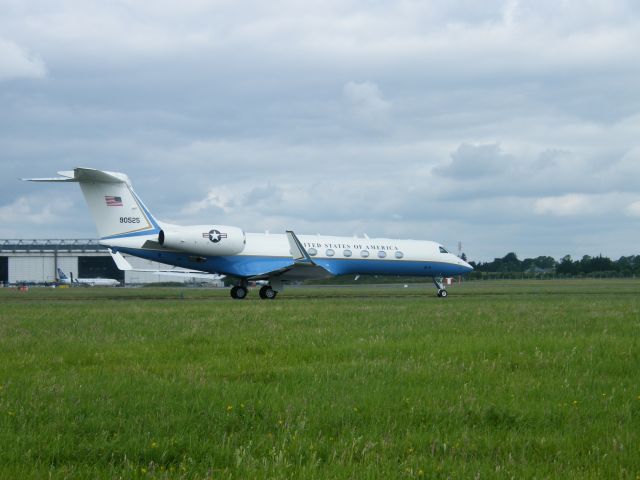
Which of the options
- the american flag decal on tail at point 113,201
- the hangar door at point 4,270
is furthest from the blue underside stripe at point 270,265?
the hangar door at point 4,270

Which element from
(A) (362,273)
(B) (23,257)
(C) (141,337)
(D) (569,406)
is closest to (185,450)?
(D) (569,406)

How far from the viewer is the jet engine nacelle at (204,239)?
3272cm

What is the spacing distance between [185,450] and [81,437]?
865 mm

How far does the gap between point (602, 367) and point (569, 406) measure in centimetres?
231

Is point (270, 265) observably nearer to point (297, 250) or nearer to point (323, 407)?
point (297, 250)

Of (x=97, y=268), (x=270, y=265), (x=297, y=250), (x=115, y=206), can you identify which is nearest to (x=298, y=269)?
(x=297, y=250)

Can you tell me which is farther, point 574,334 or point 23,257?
point 23,257

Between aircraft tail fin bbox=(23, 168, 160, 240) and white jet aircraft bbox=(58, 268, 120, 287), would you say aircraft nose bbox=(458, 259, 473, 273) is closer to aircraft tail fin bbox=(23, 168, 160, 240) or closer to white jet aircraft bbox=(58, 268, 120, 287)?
aircraft tail fin bbox=(23, 168, 160, 240)

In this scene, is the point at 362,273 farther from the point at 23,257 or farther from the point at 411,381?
the point at 23,257

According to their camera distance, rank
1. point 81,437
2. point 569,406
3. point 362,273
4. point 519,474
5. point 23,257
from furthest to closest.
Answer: point 23,257
point 362,273
point 569,406
point 81,437
point 519,474

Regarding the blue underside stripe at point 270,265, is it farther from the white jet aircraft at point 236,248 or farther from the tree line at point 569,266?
the tree line at point 569,266

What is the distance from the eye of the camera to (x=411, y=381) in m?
7.62

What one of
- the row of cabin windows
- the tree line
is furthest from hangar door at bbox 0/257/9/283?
the row of cabin windows

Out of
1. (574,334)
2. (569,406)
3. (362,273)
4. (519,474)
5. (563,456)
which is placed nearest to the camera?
(519,474)
